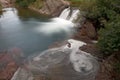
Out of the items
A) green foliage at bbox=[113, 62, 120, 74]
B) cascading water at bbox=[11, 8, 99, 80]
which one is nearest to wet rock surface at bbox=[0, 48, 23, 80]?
cascading water at bbox=[11, 8, 99, 80]

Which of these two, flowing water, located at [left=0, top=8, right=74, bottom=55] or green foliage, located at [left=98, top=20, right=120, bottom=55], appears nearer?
green foliage, located at [left=98, top=20, right=120, bottom=55]

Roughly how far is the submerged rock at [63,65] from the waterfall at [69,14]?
10.5 metres

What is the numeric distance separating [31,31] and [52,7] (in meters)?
10.1

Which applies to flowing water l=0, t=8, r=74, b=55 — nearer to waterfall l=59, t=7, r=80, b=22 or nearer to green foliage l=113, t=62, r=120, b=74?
waterfall l=59, t=7, r=80, b=22

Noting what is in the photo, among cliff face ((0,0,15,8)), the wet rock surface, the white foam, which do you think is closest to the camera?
the wet rock surface

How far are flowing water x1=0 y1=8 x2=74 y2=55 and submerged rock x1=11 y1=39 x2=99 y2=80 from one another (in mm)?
2253

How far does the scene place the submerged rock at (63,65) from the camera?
17375 millimetres

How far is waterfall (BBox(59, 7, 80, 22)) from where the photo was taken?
105 feet

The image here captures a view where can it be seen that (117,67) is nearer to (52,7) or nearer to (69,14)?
(69,14)

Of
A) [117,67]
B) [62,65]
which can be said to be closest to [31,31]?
[62,65]

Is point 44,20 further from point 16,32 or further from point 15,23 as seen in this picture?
point 16,32

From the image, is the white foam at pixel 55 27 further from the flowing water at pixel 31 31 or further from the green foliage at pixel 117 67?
the green foliage at pixel 117 67

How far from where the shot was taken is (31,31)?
28469 mm

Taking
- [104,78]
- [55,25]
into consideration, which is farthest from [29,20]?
[104,78]
